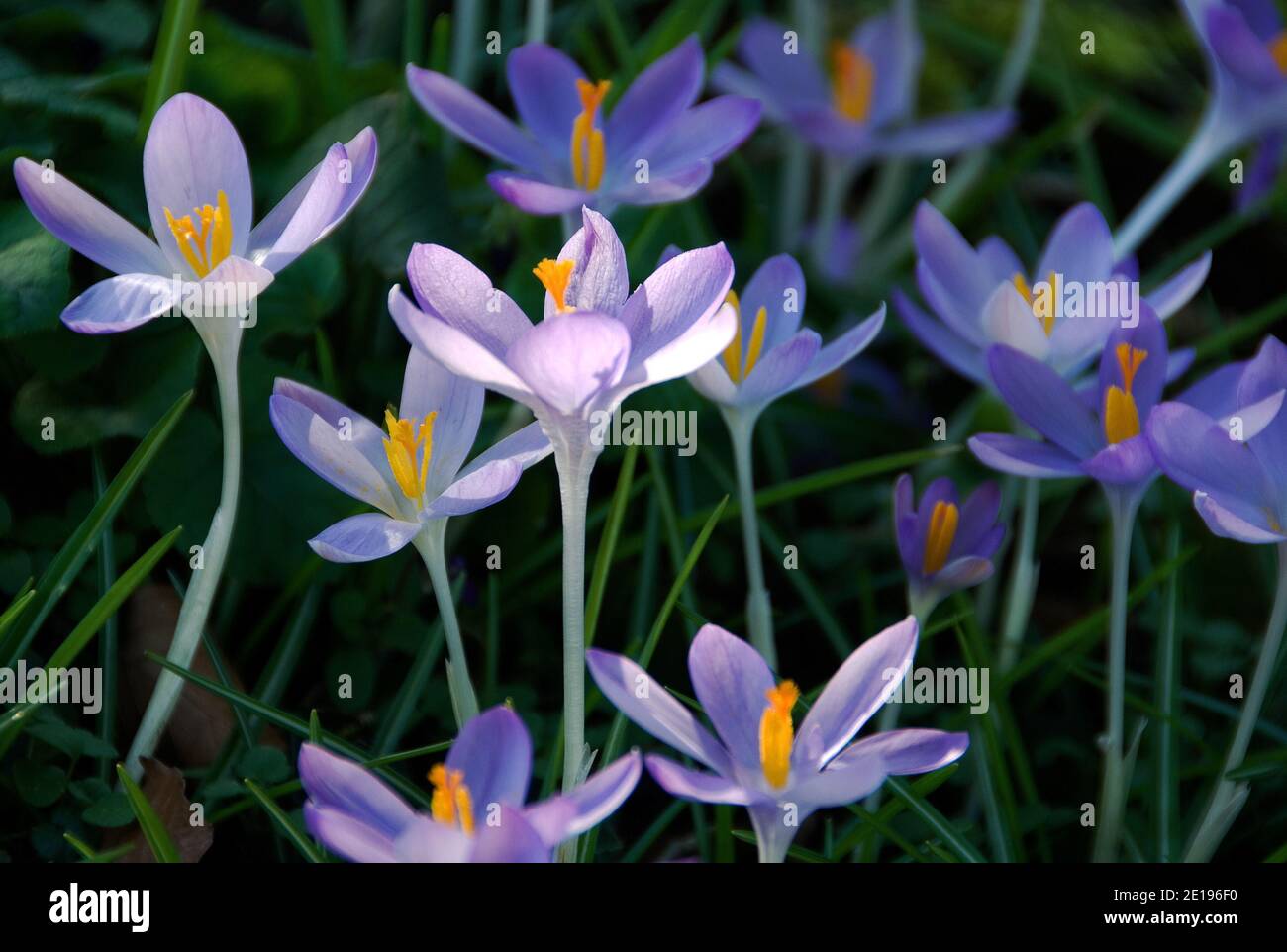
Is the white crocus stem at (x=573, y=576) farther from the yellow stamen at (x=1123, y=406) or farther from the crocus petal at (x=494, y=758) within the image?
the yellow stamen at (x=1123, y=406)

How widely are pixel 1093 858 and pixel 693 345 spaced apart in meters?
0.47

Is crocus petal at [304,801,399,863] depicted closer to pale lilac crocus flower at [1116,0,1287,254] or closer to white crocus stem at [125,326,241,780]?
white crocus stem at [125,326,241,780]

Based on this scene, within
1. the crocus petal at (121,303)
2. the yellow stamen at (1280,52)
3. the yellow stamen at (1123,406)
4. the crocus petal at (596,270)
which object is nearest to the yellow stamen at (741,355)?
the crocus petal at (596,270)

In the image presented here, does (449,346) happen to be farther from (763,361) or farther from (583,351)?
(763,361)

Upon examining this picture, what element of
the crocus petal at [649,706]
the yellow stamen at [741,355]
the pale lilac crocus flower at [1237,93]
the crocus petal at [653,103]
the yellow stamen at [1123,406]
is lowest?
the crocus petal at [649,706]

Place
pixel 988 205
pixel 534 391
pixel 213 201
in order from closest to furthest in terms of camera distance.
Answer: pixel 534 391, pixel 213 201, pixel 988 205

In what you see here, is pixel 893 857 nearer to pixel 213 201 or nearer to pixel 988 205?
pixel 213 201

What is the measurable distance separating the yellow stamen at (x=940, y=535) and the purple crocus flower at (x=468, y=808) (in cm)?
33

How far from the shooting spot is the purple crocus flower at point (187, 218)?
758 millimetres

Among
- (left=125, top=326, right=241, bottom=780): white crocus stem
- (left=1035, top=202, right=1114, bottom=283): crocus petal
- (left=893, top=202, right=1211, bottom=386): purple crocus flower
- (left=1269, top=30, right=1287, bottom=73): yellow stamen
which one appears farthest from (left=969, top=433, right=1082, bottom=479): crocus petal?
(left=1269, top=30, right=1287, bottom=73): yellow stamen

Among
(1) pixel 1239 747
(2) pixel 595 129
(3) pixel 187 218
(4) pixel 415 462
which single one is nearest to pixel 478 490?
(4) pixel 415 462

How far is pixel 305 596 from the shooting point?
1000 millimetres
